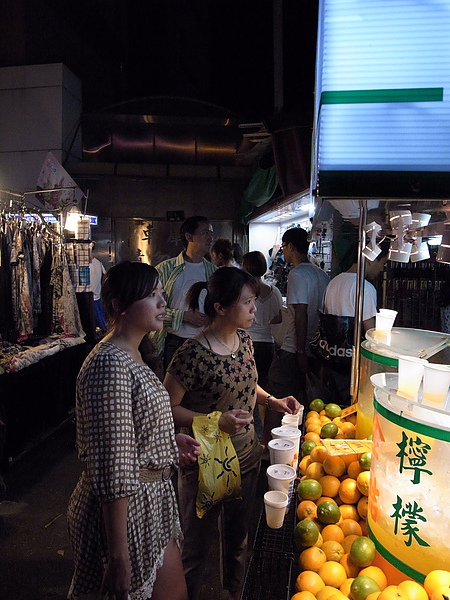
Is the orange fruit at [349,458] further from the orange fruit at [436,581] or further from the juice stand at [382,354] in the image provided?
the orange fruit at [436,581]

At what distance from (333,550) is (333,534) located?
0.34 ft

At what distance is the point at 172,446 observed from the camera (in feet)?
6.57

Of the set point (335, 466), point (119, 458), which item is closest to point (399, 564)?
point (335, 466)

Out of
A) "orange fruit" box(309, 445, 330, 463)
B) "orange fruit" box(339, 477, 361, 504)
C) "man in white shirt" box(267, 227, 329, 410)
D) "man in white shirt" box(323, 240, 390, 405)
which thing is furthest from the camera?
"man in white shirt" box(267, 227, 329, 410)

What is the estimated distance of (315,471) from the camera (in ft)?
7.11

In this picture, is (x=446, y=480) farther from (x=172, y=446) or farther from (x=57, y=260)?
(x=57, y=260)

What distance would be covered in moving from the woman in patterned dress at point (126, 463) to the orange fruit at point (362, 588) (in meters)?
0.78

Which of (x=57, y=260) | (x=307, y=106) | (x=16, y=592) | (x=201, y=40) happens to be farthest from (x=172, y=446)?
(x=201, y=40)

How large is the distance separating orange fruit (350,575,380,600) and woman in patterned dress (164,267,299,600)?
0.97 meters

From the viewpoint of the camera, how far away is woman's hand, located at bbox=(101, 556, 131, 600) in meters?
1.67

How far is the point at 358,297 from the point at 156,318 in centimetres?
96

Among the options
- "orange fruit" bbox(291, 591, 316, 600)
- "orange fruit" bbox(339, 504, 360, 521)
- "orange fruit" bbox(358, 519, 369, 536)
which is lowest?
"orange fruit" bbox(358, 519, 369, 536)

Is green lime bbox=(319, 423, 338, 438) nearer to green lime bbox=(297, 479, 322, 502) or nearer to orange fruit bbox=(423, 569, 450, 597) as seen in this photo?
green lime bbox=(297, 479, 322, 502)

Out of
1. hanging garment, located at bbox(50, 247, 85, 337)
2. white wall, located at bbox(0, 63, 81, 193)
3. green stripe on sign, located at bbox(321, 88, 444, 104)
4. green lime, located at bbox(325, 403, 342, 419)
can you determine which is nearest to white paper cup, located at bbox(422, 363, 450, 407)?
green stripe on sign, located at bbox(321, 88, 444, 104)
